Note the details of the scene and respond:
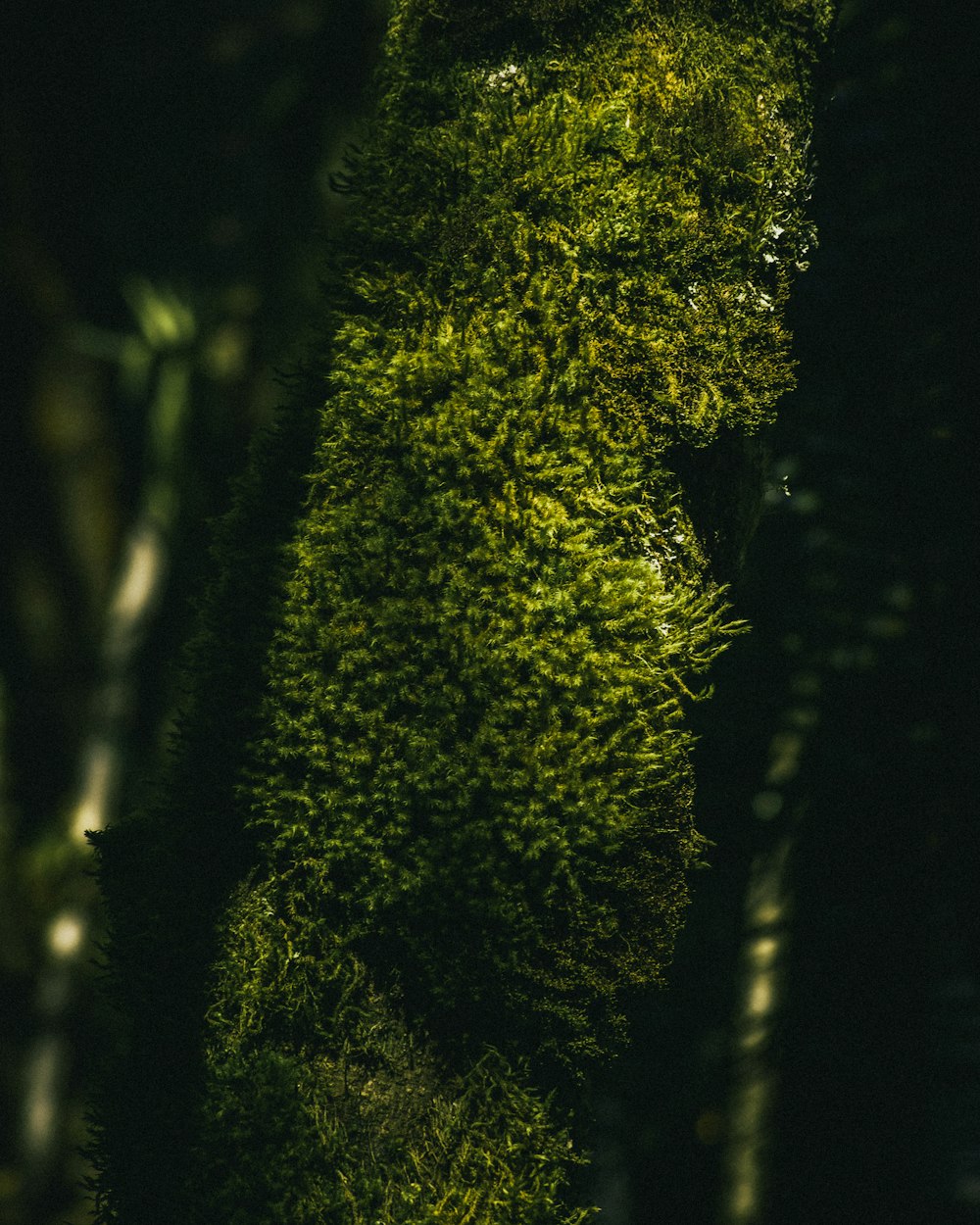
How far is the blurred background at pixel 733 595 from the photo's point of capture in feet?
5.45

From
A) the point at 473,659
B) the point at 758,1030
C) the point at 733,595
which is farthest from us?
the point at 758,1030

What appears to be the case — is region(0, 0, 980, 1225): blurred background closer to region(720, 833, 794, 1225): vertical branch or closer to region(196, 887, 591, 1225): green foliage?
region(720, 833, 794, 1225): vertical branch

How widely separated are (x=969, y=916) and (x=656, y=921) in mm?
829

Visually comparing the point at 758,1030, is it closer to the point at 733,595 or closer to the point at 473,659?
→ the point at 733,595

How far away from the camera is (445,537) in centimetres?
125

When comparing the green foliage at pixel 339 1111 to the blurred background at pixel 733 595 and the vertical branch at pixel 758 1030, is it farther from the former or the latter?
the vertical branch at pixel 758 1030

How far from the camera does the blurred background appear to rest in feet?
5.45

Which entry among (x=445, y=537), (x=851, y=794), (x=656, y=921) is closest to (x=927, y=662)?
(x=851, y=794)

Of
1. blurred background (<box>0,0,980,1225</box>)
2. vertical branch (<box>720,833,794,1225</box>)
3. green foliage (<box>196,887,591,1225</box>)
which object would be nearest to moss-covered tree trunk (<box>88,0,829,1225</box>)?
green foliage (<box>196,887,591,1225</box>)

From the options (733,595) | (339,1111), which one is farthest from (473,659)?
(339,1111)

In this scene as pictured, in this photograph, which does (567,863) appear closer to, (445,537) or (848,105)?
(445,537)

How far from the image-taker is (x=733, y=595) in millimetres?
1446

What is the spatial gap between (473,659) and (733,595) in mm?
527

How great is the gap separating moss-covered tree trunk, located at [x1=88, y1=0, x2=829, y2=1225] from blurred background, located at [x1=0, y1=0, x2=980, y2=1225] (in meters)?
0.23
